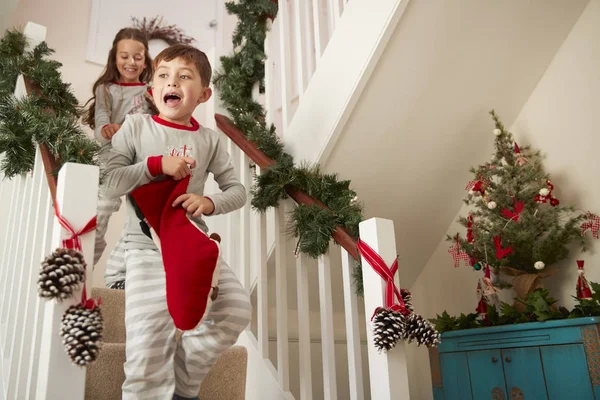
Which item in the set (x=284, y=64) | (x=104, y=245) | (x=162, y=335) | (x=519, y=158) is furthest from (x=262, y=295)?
(x=519, y=158)

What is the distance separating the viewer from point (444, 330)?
249 centimetres

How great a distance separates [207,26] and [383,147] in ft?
7.13

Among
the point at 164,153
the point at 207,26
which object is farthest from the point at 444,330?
the point at 207,26

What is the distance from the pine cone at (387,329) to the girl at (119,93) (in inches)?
42.7

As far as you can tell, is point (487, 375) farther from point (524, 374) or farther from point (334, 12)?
point (334, 12)

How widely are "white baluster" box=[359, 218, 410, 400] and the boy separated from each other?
0.35 meters

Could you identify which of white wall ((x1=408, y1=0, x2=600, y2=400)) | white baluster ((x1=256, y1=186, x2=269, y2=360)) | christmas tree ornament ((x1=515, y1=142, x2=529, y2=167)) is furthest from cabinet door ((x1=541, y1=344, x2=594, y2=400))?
white baluster ((x1=256, y1=186, x2=269, y2=360))

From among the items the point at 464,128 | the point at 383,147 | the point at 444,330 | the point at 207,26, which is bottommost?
the point at 444,330

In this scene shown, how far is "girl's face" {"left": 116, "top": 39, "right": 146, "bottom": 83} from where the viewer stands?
230 cm

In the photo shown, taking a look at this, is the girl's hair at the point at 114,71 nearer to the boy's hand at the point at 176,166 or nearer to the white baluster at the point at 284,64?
the white baluster at the point at 284,64

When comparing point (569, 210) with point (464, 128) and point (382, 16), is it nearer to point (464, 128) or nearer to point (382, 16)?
point (464, 128)

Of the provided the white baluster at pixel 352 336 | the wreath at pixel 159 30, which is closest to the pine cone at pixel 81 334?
the white baluster at pixel 352 336

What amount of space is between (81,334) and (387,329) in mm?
717

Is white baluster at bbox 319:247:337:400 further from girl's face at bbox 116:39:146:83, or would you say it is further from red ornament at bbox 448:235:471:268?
girl's face at bbox 116:39:146:83
